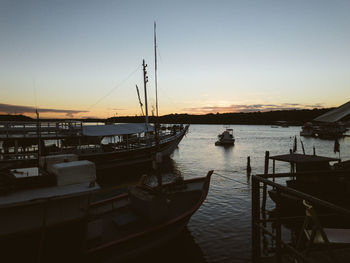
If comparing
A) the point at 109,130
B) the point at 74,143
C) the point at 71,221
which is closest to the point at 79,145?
the point at 74,143

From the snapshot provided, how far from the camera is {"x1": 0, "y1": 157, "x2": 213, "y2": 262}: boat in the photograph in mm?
7703

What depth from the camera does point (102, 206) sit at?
40.5 feet

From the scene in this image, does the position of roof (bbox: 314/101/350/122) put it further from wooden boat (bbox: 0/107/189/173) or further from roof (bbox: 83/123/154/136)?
roof (bbox: 83/123/154/136)

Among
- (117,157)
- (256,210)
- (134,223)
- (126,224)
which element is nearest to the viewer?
(256,210)

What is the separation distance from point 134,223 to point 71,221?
10.1 feet

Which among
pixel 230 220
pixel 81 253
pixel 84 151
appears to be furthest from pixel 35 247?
pixel 84 151

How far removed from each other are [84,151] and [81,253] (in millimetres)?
21246

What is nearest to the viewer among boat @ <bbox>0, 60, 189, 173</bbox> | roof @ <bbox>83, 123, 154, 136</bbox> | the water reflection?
the water reflection

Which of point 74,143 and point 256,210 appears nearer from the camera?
point 256,210

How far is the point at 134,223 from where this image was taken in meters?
10.7

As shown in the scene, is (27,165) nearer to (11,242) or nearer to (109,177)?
(109,177)

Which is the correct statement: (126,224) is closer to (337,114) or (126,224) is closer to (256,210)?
(256,210)

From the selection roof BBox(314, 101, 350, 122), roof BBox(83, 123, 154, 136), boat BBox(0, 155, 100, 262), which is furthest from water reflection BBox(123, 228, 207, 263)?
roof BBox(83, 123, 154, 136)

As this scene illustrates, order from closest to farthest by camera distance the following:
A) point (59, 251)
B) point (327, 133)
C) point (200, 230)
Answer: point (59, 251)
point (200, 230)
point (327, 133)
